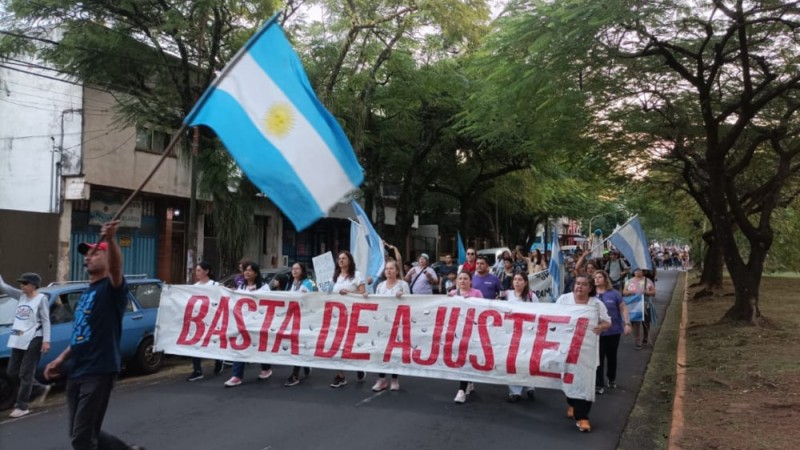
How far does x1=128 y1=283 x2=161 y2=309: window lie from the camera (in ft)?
32.5

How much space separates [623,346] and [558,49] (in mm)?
5741

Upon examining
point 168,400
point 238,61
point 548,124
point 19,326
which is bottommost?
point 168,400

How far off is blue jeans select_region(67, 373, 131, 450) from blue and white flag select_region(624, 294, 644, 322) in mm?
9792

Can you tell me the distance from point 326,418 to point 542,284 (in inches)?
303

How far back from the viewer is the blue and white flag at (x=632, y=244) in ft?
38.6

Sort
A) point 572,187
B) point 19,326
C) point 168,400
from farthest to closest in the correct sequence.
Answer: point 572,187
point 168,400
point 19,326

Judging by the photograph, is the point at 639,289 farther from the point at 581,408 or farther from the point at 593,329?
the point at 581,408

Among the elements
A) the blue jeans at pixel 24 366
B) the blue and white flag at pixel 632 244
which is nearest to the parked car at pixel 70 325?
the blue jeans at pixel 24 366

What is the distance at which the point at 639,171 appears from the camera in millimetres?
20250

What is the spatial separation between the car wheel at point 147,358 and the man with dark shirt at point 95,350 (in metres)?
5.25

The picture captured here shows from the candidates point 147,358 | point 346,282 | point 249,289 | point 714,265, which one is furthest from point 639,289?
point 714,265

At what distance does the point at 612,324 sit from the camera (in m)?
8.02

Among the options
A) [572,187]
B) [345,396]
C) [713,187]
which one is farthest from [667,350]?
[572,187]

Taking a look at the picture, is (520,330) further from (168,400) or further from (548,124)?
(548,124)
